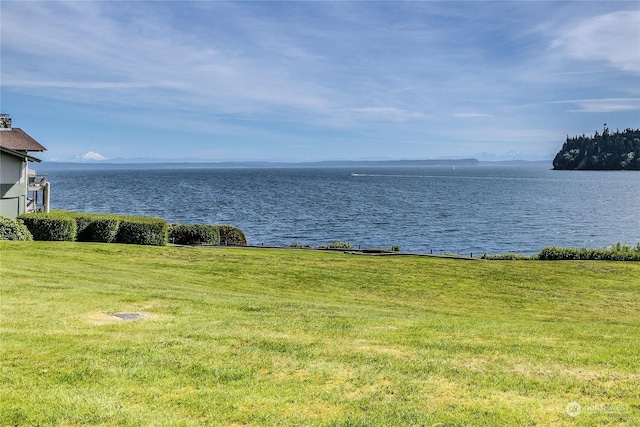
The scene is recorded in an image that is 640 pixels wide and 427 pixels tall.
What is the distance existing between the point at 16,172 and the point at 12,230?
8.23m

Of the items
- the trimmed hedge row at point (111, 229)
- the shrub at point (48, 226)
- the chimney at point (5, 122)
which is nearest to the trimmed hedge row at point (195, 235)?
the trimmed hedge row at point (111, 229)

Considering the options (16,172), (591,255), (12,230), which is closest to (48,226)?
(12,230)

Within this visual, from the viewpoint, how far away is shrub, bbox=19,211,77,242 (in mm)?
27719

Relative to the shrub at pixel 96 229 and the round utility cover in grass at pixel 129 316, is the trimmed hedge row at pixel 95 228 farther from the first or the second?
the round utility cover in grass at pixel 129 316

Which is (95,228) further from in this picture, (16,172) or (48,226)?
(16,172)

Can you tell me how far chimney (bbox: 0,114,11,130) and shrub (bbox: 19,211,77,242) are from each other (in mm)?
11323

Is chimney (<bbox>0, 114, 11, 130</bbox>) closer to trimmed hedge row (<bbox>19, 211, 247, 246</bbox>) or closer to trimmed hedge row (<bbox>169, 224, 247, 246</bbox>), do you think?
trimmed hedge row (<bbox>19, 211, 247, 246</bbox>)

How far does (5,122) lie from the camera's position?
118 ft

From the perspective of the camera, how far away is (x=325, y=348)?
31.8ft

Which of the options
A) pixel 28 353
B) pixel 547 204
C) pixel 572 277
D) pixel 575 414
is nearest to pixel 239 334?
pixel 28 353

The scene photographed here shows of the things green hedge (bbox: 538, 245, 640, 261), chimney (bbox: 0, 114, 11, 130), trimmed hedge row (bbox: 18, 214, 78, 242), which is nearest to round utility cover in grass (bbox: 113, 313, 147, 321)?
trimmed hedge row (bbox: 18, 214, 78, 242)

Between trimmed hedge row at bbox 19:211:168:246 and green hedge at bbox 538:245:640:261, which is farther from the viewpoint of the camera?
green hedge at bbox 538:245:640:261

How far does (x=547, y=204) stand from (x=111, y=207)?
255 ft

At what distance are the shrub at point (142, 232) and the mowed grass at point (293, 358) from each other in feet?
34.1
